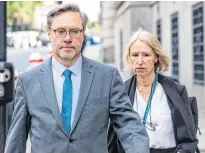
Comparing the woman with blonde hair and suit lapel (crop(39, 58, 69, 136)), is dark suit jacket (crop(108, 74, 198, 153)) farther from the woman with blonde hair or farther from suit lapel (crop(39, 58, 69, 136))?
suit lapel (crop(39, 58, 69, 136))

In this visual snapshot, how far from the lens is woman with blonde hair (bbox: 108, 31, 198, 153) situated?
3602 millimetres

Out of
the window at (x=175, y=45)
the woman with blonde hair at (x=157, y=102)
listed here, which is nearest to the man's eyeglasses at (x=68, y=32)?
the woman with blonde hair at (x=157, y=102)

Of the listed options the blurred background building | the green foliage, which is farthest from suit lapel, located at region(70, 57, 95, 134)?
the green foliage

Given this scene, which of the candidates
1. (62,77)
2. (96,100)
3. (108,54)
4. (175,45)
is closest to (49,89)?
(62,77)

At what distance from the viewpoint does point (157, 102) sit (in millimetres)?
3707

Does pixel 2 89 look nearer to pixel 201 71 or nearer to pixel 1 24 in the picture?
pixel 1 24

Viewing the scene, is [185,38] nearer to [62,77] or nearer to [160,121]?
[160,121]

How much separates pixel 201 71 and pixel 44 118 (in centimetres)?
1465

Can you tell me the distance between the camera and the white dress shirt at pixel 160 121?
3.59 meters

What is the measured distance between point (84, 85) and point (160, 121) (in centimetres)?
98

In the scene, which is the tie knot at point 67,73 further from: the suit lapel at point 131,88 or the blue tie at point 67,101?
the suit lapel at point 131,88

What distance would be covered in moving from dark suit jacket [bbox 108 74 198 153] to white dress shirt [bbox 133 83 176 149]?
33 mm

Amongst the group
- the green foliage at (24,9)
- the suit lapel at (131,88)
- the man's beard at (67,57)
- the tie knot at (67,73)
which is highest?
the green foliage at (24,9)

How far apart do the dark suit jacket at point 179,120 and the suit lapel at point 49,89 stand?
0.89 meters
